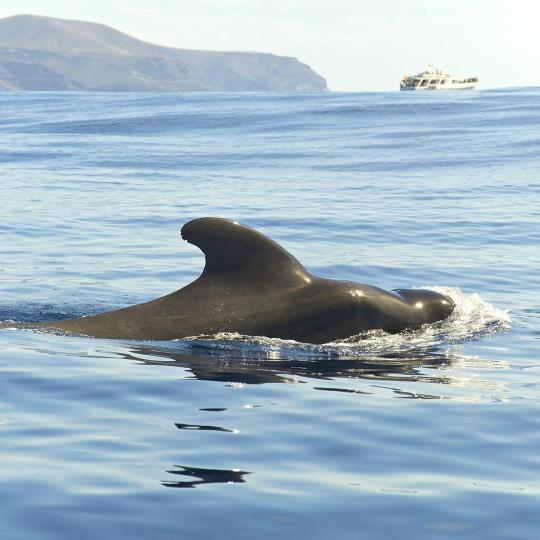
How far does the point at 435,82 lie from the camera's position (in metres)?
157

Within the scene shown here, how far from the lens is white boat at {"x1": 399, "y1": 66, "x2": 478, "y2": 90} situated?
153m

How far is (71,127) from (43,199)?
98.9 ft

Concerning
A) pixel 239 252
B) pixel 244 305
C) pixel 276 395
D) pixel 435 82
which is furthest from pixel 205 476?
pixel 435 82

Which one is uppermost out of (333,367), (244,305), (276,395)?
(244,305)

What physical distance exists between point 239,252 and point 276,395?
242cm

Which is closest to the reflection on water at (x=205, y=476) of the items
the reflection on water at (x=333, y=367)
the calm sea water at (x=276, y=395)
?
the calm sea water at (x=276, y=395)

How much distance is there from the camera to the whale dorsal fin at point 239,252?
12.4m

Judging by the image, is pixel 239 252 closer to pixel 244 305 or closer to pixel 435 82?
pixel 244 305

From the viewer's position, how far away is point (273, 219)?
26.0 meters

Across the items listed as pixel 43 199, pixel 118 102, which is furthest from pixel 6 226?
pixel 118 102

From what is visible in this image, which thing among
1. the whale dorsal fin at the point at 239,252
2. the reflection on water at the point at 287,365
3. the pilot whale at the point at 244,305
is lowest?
the reflection on water at the point at 287,365

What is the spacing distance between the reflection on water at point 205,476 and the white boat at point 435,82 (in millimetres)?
147124

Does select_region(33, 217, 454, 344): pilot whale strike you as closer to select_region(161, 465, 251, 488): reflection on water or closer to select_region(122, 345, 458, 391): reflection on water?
select_region(122, 345, 458, 391): reflection on water

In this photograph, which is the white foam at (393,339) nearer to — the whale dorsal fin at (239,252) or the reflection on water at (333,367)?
the reflection on water at (333,367)
